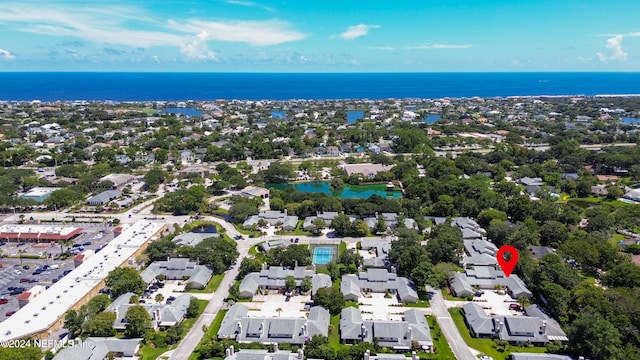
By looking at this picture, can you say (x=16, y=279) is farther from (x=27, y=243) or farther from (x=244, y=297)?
(x=244, y=297)

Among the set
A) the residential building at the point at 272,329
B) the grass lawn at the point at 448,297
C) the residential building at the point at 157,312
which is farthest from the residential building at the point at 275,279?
the grass lawn at the point at 448,297

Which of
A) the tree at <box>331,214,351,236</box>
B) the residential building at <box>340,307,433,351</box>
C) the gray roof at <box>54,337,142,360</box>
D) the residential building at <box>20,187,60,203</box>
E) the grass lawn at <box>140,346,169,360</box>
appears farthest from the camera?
the residential building at <box>20,187,60,203</box>

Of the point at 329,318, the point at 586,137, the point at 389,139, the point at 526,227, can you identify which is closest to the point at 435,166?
the point at 526,227

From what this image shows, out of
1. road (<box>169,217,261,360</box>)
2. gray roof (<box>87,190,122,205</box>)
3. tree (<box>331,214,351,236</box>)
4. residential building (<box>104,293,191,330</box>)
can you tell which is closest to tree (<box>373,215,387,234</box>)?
tree (<box>331,214,351,236</box>)

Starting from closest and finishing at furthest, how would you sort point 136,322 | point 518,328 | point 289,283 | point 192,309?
point 136,322
point 518,328
point 192,309
point 289,283

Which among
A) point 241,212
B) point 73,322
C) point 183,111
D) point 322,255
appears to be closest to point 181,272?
point 73,322

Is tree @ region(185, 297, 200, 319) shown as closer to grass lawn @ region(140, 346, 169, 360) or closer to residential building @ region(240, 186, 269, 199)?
grass lawn @ region(140, 346, 169, 360)

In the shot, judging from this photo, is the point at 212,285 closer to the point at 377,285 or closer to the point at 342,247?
the point at 342,247

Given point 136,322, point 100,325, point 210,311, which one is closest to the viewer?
Result: point 100,325
